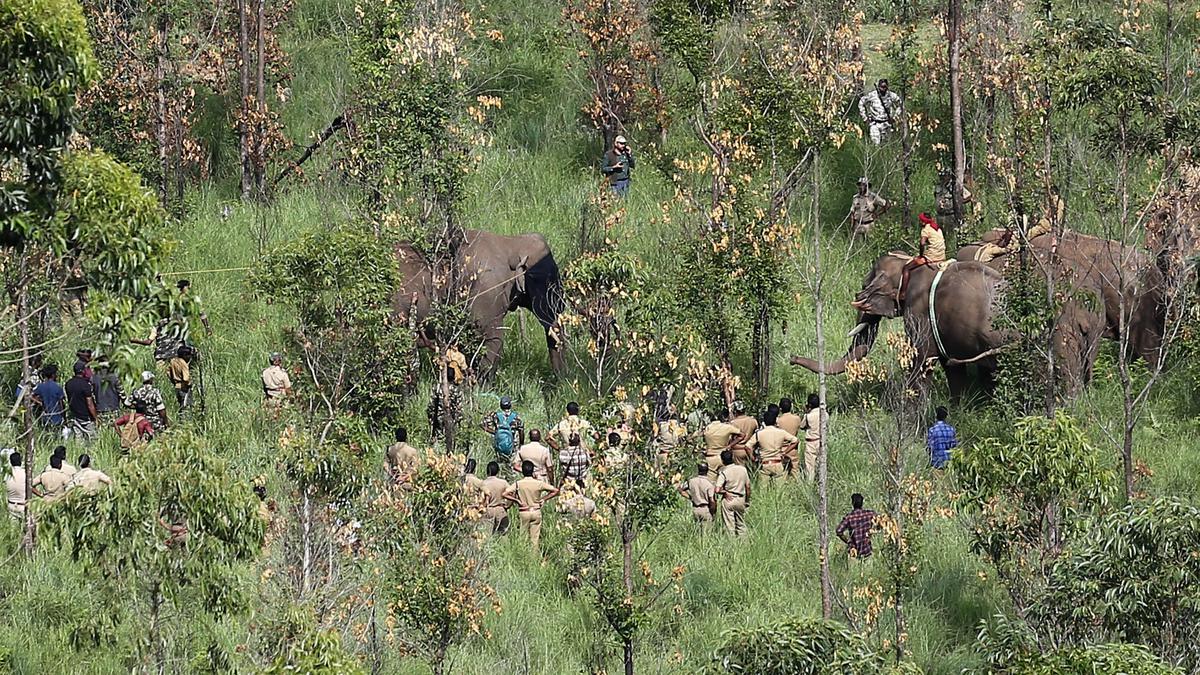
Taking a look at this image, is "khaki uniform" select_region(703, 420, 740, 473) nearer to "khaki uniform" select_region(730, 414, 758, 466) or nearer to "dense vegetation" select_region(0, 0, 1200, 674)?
"khaki uniform" select_region(730, 414, 758, 466)

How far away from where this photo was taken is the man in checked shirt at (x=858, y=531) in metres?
18.5

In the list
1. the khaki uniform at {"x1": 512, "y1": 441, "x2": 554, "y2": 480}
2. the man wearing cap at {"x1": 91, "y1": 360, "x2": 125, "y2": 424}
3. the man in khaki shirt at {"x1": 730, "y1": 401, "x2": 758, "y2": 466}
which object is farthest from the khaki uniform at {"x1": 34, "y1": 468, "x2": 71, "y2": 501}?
the man in khaki shirt at {"x1": 730, "y1": 401, "x2": 758, "y2": 466}

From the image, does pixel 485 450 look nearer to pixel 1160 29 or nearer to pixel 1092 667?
pixel 1092 667

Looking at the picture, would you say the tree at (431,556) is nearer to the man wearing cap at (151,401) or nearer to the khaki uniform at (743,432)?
the khaki uniform at (743,432)

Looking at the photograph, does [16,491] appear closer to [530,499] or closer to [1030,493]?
[530,499]

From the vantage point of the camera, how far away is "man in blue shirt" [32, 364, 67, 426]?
2128 centimetres

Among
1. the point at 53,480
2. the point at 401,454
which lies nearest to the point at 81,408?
the point at 53,480

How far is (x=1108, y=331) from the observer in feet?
76.9

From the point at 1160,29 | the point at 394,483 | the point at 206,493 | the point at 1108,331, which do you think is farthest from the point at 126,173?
the point at 1160,29

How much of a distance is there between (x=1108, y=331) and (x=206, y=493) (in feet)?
39.9

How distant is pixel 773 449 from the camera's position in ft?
67.4

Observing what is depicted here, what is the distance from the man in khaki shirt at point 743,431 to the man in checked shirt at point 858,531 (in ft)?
6.89

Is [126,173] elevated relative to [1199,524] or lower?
elevated

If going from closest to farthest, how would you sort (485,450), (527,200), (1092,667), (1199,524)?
(1092,667)
(1199,524)
(485,450)
(527,200)
